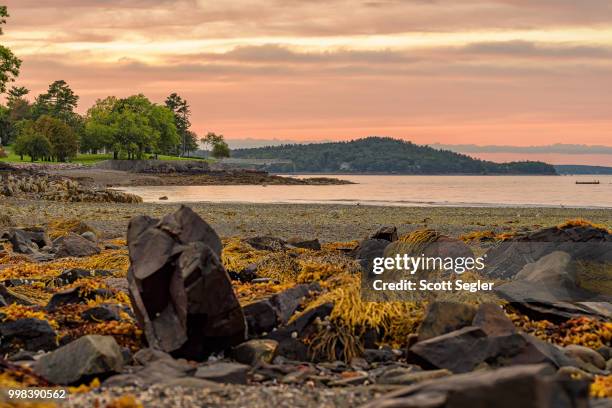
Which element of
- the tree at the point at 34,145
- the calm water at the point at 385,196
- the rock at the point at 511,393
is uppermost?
the tree at the point at 34,145

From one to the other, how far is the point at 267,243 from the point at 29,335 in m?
9.30

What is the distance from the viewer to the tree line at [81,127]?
138 m

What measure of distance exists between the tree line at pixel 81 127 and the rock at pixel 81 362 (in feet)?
412

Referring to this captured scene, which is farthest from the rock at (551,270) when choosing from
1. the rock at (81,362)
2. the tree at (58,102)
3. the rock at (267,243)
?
the tree at (58,102)

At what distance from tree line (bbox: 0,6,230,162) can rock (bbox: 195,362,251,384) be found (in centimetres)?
12617

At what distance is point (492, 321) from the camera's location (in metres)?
9.31

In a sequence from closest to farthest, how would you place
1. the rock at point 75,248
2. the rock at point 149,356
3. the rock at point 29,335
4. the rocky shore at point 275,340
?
the rocky shore at point 275,340 → the rock at point 149,356 → the rock at point 29,335 → the rock at point 75,248

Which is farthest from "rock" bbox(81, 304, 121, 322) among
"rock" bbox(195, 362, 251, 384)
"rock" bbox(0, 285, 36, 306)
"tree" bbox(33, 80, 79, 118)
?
"tree" bbox(33, 80, 79, 118)

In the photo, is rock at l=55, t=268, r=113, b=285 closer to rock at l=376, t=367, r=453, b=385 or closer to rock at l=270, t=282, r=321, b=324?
rock at l=270, t=282, r=321, b=324

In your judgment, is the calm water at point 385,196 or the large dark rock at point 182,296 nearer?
the large dark rock at point 182,296

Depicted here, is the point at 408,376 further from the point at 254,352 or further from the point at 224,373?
the point at 254,352

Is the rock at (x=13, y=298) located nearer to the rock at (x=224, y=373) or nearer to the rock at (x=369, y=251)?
the rock at (x=224, y=373)

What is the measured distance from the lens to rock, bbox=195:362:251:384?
25.1 ft

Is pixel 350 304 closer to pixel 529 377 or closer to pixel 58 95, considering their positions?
pixel 529 377
